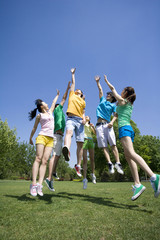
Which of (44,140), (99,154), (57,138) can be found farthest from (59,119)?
(99,154)

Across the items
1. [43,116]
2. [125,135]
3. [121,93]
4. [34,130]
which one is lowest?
[125,135]

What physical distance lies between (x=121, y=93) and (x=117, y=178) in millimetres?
39539

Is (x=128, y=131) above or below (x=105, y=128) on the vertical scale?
below

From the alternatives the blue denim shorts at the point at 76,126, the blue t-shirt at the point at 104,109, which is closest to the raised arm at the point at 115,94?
the blue t-shirt at the point at 104,109

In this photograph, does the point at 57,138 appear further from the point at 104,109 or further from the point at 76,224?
the point at 76,224

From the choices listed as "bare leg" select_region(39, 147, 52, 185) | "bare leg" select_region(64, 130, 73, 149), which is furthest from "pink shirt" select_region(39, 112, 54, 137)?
"bare leg" select_region(64, 130, 73, 149)

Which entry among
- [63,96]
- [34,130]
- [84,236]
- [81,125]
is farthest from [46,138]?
[84,236]

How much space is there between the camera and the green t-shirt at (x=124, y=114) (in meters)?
4.80

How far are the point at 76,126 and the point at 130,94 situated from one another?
2.15 meters

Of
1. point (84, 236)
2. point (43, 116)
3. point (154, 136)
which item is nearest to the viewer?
point (84, 236)

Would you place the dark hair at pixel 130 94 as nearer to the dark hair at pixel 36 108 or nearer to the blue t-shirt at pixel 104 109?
the blue t-shirt at pixel 104 109

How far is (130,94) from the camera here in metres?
5.01

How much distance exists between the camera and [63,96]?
23.1 ft

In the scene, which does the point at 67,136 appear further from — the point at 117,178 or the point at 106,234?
the point at 117,178
